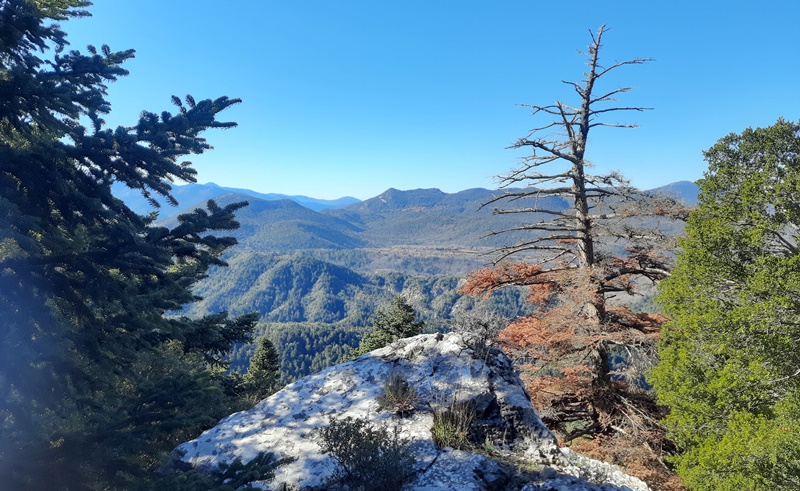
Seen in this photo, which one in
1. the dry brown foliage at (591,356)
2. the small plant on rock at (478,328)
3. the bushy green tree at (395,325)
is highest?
the small plant on rock at (478,328)

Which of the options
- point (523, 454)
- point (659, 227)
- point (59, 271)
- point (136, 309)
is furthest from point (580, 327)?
point (59, 271)

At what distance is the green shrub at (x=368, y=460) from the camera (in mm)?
3904

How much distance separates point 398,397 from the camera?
214 inches

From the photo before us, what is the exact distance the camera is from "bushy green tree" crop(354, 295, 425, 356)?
21.8 m

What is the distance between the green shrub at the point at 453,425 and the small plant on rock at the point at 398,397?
0.41 meters

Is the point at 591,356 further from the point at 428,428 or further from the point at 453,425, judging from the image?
the point at 428,428

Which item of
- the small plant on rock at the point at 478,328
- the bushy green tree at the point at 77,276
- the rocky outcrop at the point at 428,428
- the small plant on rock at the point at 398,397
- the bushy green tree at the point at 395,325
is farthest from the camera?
the bushy green tree at the point at 395,325

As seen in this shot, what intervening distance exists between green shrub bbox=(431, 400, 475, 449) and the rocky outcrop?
8 cm

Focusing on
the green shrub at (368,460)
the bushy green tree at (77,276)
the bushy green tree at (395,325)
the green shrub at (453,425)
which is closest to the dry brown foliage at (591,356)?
the green shrub at (453,425)

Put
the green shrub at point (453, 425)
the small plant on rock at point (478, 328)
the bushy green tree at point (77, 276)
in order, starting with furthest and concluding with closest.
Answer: the small plant on rock at point (478, 328), the green shrub at point (453, 425), the bushy green tree at point (77, 276)

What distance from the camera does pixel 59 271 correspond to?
172 inches

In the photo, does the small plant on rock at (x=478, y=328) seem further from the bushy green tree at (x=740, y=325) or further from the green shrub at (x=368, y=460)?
the bushy green tree at (x=740, y=325)

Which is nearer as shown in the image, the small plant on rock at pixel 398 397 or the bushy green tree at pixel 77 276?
the bushy green tree at pixel 77 276

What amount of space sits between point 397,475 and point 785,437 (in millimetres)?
6970
